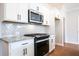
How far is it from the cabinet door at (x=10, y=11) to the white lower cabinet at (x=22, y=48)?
0.53 metres

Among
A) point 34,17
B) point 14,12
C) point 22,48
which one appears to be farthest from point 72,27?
point 14,12

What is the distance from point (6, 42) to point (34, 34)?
0.75 m

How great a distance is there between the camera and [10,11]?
208 cm

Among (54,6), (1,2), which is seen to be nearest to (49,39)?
(54,6)

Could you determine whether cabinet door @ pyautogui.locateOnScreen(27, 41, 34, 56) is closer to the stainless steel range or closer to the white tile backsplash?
the stainless steel range

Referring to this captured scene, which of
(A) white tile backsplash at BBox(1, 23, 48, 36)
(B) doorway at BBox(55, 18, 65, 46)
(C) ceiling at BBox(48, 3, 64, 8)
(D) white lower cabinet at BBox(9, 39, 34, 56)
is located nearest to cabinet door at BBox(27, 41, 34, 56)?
(D) white lower cabinet at BBox(9, 39, 34, 56)

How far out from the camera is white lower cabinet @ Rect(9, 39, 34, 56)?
5.86 feet

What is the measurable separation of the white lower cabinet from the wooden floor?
404 millimetres

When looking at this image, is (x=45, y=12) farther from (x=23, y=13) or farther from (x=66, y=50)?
(x=66, y=50)

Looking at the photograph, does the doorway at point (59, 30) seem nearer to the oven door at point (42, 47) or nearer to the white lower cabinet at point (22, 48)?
the oven door at point (42, 47)

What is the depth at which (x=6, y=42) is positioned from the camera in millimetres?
1775

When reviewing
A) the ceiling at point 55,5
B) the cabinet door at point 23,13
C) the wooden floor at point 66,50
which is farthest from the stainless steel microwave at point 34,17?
the wooden floor at point 66,50

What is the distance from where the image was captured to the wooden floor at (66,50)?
196 cm

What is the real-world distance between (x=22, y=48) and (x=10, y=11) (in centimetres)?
74
